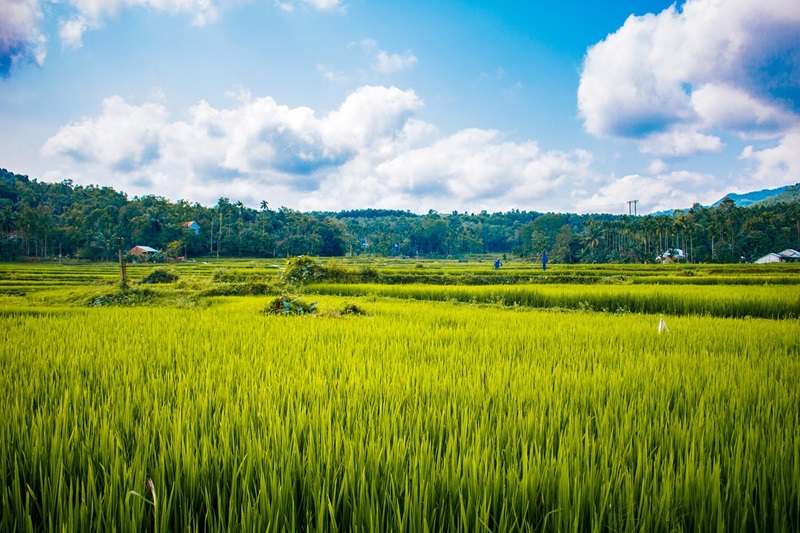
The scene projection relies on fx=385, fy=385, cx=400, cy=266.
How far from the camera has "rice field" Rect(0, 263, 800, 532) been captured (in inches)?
55.3

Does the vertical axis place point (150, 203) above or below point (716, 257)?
above

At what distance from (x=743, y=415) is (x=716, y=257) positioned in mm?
61420

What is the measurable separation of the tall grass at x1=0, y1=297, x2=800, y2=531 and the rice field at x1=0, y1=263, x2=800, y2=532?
0.05 ft

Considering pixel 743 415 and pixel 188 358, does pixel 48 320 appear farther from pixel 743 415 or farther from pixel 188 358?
pixel 743 415

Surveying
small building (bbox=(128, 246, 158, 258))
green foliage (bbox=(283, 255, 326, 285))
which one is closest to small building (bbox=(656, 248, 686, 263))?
green foliage (bbox=(283, 255, 326, 285))

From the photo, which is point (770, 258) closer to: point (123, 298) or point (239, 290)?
point (239, 290)

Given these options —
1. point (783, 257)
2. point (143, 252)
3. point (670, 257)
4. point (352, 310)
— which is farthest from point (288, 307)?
point (783, 257)

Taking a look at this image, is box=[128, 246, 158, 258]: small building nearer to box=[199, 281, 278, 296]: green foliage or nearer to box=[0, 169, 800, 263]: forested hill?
box=[0, 169, 800, 263]: forested hill

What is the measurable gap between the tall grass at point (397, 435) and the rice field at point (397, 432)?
16 mm

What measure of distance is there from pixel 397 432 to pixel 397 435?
0.22ft

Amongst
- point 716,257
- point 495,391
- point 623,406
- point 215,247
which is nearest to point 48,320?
point 495,391

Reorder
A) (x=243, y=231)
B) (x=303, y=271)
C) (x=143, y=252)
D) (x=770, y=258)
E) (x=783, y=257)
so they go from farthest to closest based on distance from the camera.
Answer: (x=243, y=231)
(x=770, y=258)
(x=783, y=257)
(x=143, y=252)
(x=303, y=271)

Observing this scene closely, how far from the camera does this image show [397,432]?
Result: 6.75 feet

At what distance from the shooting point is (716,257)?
164 ft
